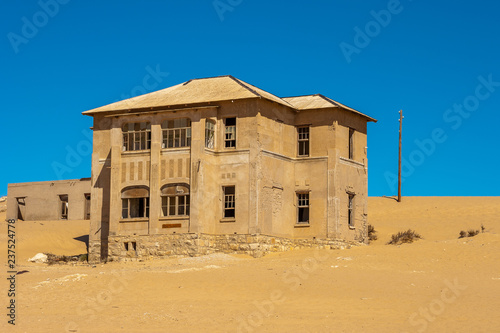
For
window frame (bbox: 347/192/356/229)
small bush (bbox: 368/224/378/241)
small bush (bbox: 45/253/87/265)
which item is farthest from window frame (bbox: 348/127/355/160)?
small bush (bbox: 45/253/87/265)

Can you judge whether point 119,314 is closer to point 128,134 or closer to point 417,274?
point 417,274

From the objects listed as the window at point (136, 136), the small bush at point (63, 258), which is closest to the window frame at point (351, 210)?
the window at point (136, 136)

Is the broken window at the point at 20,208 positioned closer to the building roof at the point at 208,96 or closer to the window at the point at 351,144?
the building roof at the point at 208,96

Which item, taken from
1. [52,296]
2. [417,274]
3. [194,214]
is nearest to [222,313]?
[52,296]

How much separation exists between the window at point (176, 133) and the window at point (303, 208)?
6.53m

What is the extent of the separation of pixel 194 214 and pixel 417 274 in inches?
482

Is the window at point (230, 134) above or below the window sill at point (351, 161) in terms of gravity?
above

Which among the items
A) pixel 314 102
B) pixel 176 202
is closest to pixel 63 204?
pixel 176 202

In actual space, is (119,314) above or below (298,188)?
below

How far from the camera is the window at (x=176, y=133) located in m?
43.2

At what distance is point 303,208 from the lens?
146 ft

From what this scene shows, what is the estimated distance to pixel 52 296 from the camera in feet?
103

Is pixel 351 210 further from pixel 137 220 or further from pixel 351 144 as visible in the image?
pixel 137 220

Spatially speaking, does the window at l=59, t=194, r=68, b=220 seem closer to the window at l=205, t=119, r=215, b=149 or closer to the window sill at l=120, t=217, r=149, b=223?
the window sill at l=120, t=217, r=149, b=223
